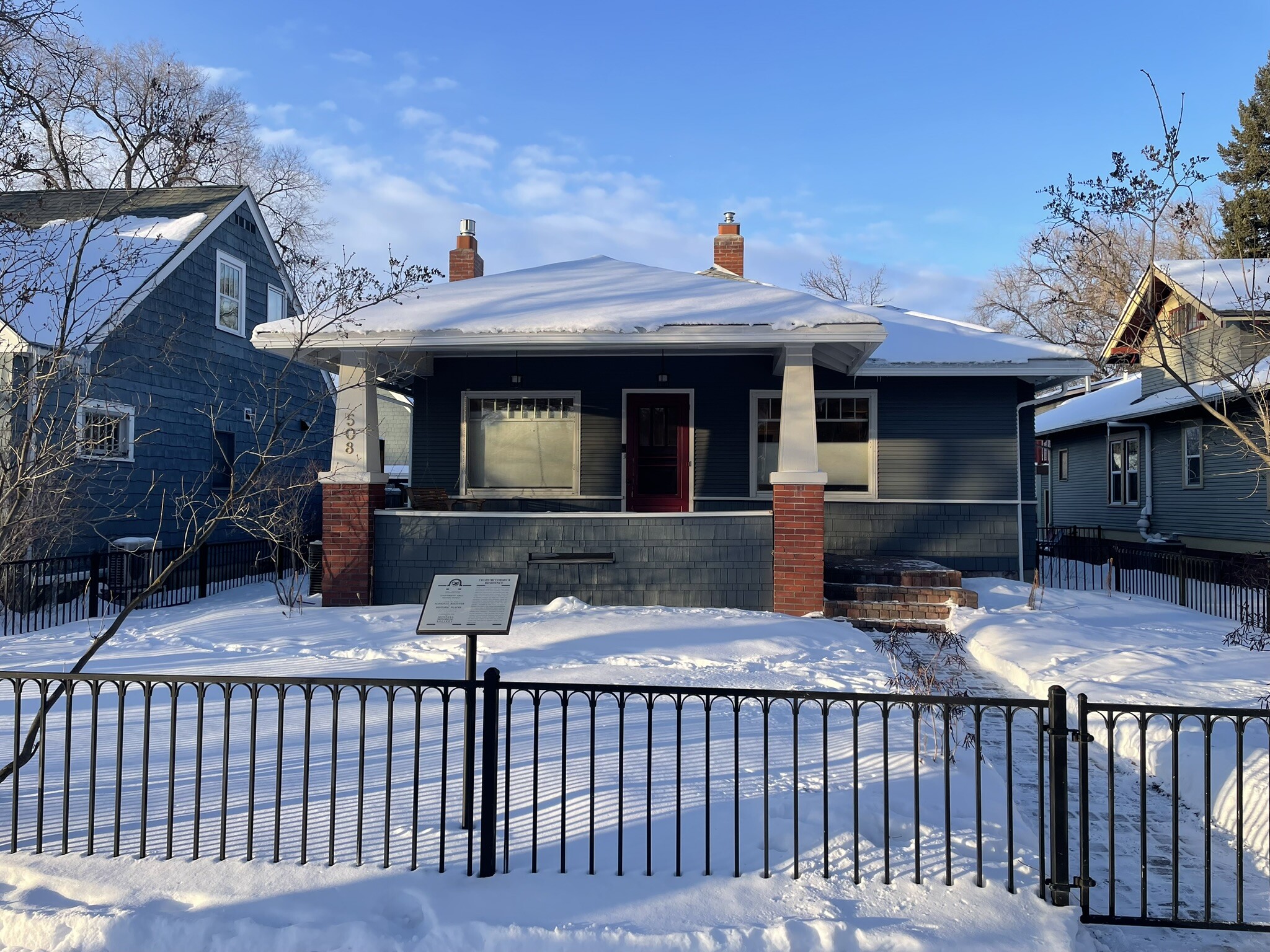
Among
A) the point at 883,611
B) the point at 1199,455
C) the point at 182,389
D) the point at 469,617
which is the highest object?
the point at 182,389

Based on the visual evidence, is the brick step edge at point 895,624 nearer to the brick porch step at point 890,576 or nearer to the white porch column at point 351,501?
the brick porch step at point 890,576

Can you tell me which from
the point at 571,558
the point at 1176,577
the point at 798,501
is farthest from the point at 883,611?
the point at 1176,577

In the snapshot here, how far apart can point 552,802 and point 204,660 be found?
468cm

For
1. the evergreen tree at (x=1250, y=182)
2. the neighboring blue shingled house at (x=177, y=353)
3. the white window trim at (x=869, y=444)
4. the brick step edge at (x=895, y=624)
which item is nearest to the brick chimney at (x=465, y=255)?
the neighboring blue shingled house at (x=177, y=353)

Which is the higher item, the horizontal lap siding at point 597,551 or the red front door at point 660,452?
the red front door at point 660,452

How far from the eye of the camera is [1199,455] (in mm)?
18453

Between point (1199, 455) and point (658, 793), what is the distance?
18.2m

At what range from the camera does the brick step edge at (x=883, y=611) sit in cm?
1046

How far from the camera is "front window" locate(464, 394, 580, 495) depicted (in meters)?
13.7

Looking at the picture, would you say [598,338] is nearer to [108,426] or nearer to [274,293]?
[108,426]

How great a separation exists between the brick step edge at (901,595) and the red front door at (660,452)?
3.53 meters

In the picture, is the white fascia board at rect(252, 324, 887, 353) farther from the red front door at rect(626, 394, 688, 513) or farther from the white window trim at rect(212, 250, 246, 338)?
the white window trim at rect(212, 250, 246, 338)

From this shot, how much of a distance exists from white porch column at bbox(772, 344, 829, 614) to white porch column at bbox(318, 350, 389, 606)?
5.04 meters

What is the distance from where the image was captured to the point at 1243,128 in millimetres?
26141
